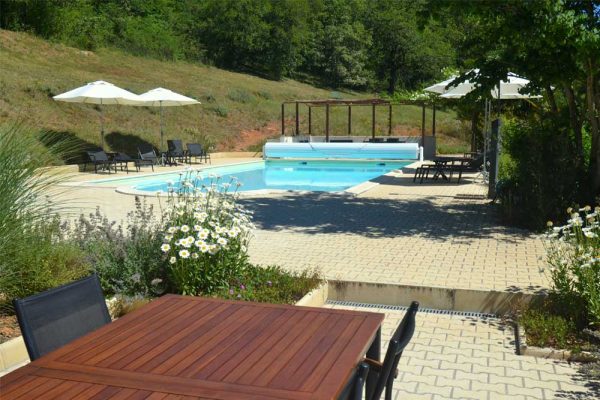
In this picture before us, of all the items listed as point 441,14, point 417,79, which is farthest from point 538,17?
point 417,79

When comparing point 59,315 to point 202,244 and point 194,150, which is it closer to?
point 202,244

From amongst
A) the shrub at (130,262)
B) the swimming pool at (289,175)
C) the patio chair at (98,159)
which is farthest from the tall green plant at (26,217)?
the patio chair at (98,159)

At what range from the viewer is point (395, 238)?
751cm

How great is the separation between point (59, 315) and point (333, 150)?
20.4m

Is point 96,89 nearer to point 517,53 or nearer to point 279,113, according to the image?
point 517,53

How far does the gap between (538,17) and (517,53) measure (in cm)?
124

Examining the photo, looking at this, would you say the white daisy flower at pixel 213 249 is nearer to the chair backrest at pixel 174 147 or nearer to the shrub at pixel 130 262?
the shrub at pixel 130 262

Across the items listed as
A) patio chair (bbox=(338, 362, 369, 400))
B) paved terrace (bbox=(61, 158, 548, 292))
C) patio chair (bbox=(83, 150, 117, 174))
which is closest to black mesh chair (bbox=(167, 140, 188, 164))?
patio chair (bbox=(83, 150, 117, 174))

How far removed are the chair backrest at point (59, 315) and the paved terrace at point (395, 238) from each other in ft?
9.12

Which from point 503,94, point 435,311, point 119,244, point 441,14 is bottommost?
point 435,311

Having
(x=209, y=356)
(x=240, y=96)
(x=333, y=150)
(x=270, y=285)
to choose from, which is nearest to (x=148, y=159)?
(x=333, y=150)

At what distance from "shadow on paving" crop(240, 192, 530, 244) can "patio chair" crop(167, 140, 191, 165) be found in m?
8.28

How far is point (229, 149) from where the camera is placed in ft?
83.6

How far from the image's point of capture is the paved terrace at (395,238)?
5.67 m
